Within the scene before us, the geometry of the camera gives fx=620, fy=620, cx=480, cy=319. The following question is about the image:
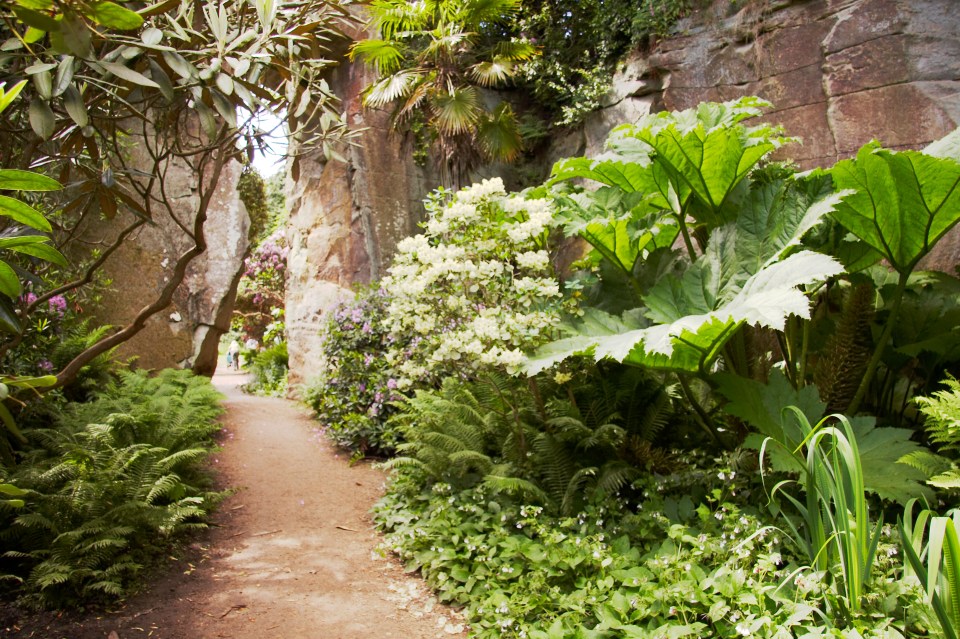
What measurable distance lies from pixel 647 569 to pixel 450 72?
→ 259 inches

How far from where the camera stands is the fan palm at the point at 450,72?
728cm

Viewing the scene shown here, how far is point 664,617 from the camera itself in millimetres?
2312

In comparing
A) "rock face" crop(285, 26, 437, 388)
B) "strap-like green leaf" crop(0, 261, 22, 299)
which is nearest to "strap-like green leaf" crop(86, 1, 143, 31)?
"strap-like green leaf" crop(0, 261, 22, 299)

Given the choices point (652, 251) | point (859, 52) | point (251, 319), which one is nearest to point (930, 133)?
point (859, 52)

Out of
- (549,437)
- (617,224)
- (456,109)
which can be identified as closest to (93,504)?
(549,437)

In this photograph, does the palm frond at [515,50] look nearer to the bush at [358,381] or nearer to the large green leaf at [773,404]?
the bush at [358,381]

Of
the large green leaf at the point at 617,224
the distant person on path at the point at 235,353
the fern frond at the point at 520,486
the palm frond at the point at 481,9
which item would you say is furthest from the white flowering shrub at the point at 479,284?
the distant person on path at the point at 235,353

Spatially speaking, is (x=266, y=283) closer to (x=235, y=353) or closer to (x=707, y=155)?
(x=235, y=353)

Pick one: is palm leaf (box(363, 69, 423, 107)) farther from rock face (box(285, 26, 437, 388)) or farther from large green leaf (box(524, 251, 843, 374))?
large green leaf (box(524, 251, 843, 374))

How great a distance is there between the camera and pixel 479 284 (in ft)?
11.6

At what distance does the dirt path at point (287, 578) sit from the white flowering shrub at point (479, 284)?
116cm

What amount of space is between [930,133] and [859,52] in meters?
0.93

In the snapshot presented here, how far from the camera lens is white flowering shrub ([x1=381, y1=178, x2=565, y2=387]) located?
328 cm

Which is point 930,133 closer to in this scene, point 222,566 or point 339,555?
point 339,555
